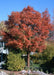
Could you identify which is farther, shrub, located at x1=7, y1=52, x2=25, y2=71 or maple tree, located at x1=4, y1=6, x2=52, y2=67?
shrub, located at x1=7, y1=52, x2=25, y2=71

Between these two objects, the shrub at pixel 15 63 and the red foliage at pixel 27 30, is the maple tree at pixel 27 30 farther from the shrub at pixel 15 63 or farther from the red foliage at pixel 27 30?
the shrub at pixel 15 63

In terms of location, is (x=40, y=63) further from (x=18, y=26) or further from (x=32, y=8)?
(x=32, y=8)

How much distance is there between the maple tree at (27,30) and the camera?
12053 mm

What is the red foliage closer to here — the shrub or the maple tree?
the maple tree

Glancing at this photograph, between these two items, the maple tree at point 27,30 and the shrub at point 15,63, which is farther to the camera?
the shrub at point 15,63

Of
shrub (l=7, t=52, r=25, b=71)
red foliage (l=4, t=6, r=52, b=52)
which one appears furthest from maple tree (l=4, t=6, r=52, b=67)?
shrub (l=7, t=52, r=25, b=71)

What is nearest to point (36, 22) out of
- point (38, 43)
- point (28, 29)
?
point (28, 29)

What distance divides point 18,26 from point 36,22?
174 cm

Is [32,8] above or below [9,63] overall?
above

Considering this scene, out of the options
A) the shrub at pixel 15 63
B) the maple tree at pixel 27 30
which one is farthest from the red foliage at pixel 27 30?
the shrub at pixel 15 63

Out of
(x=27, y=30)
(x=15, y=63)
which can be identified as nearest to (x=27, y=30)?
(x=27, y=30)

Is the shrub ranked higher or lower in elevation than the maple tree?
lower

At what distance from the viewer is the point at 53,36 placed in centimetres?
2175

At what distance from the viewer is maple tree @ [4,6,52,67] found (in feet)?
39.5
